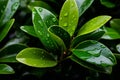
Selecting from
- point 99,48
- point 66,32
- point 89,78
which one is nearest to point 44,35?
point 66,32

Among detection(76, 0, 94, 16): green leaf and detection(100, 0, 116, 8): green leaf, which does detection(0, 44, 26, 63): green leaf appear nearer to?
detection(76, 0, 94, 16): green leaf

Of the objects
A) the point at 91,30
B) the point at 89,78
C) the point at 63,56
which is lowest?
the point at 89,78

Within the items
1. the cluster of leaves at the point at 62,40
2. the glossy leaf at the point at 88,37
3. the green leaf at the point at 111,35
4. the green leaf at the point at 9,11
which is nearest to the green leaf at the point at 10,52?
the cluster of leaves at the point at 62,40

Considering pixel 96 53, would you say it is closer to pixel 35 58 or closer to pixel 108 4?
pixel 35 58

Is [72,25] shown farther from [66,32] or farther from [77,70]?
[77,70]

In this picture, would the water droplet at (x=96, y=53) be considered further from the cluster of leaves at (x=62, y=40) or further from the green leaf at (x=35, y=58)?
the green leaf at (x=35, y=58)

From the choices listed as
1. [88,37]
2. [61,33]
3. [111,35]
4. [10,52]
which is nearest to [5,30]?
[10,52]

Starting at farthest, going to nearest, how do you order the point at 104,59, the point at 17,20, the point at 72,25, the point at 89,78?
the point at 17,20, the point at 89,78, the point at 72,25, the point at 104,59
